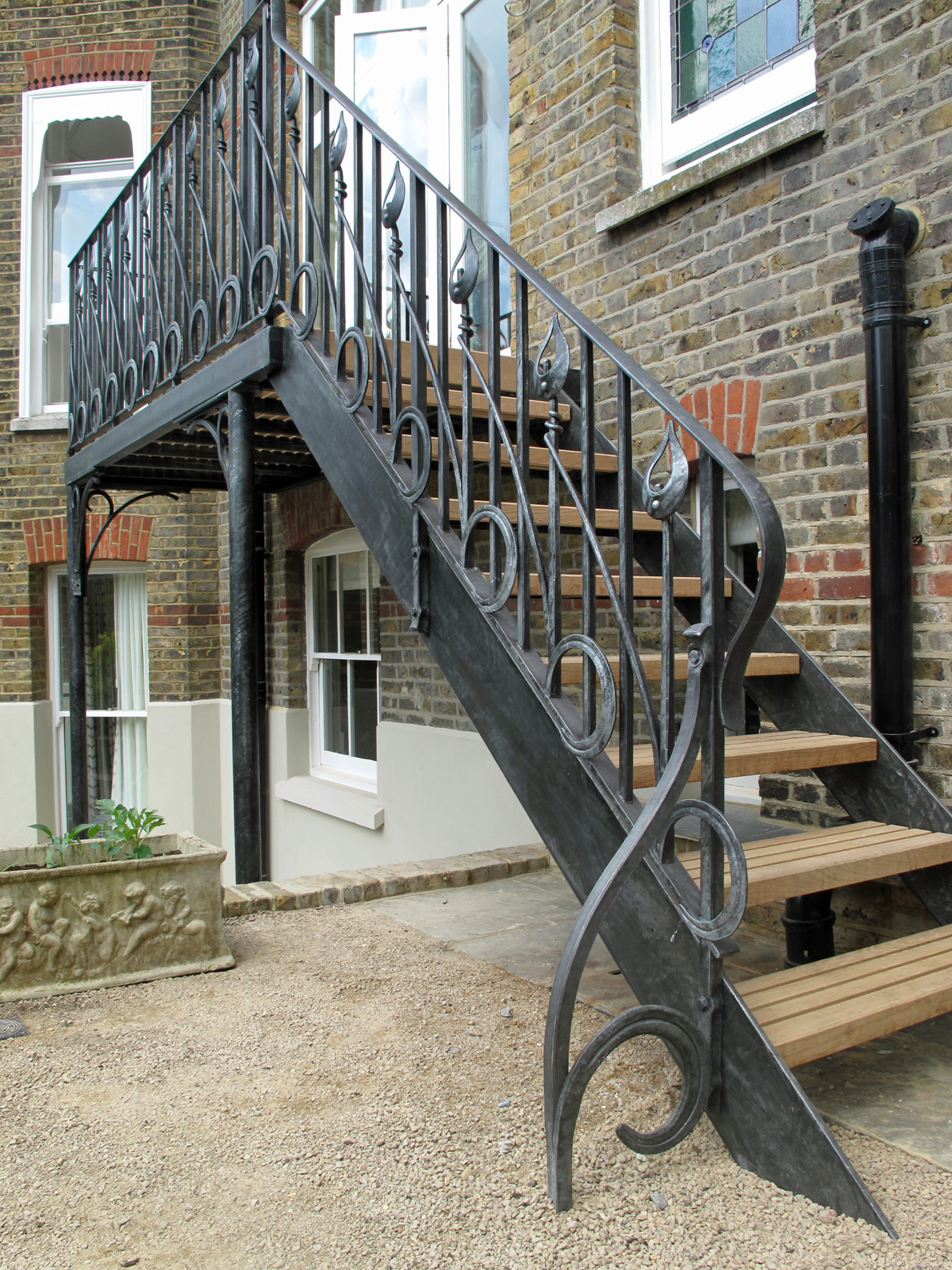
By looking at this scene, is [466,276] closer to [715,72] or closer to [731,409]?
[731,409]

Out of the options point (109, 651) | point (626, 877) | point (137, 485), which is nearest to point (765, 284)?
point (626, 877)

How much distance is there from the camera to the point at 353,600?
6.65 meters

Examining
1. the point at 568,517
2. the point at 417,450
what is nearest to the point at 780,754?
the point at 568,517

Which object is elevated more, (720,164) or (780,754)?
(720,164)

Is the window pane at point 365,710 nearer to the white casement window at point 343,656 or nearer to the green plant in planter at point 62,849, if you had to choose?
the white casement window at point 343,656

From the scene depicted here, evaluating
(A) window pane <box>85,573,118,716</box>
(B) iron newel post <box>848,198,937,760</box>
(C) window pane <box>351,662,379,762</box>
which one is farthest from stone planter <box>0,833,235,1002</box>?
(A) window pane <box>85,573,118,716</box>

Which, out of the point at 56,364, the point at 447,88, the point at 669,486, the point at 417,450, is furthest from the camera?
the point at 56,364

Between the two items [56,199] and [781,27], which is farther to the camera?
[56,199]

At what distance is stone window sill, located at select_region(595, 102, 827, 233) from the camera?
323 cm

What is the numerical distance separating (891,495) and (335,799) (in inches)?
170

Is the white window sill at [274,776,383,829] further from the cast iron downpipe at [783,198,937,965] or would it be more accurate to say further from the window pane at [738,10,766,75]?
the window pane at [738,10,766,75]

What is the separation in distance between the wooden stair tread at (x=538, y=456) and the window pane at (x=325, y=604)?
10.6ft

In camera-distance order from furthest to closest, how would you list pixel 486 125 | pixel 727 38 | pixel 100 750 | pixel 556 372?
pixel 100 750
pixel 486 125
pixel 727 38
pixel 556 372

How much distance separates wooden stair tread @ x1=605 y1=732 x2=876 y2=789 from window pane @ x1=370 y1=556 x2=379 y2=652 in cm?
366
